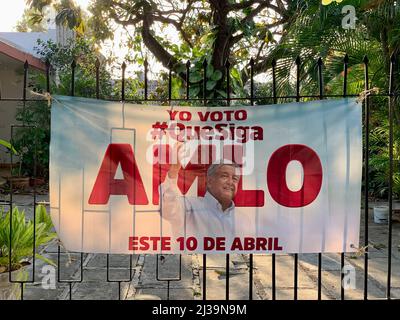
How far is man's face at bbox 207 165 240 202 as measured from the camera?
2947 mm

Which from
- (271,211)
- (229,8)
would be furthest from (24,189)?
(271,211)

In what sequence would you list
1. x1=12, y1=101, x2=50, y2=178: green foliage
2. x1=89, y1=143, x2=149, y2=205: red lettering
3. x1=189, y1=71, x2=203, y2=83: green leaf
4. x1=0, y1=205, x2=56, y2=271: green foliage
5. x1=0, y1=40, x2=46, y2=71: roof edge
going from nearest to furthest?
x1=89, y1=143, x2=149, y2=205: red lettering < x1=0, y1=205, x2=56, y2=271: green foliage < x1=189, y1=71, x2=203, y2=83: green leaf < x1=0, y1=40, x2=46, y2=71: roof edge < x1=12, y1=101, x2=50, y2=178: green foliage

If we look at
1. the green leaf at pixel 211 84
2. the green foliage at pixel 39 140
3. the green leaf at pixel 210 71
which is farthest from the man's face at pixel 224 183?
the green foliage at pixel 39 140

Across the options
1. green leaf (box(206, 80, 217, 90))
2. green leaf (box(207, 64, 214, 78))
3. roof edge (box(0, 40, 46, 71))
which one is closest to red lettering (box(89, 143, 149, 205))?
green leaf (box(206, 80, 217, 90))

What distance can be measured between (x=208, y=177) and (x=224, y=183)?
0.11 metres

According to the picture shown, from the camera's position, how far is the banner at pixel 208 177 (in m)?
2.92

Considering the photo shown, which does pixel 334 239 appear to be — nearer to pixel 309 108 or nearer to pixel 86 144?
pixel 309 108

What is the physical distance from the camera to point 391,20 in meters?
5.89

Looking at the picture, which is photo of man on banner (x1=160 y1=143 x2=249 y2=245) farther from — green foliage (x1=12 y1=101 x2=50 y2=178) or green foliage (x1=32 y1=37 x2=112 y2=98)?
green foliage (x1=32 y1=37 x2=112 y2=98)

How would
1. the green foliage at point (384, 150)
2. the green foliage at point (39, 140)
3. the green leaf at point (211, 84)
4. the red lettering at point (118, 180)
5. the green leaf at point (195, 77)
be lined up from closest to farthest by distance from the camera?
the red lettering at point (118, 180)
the green leaf at point (211, 84)
the green leaf at point (195, 77)
the green foliage at point (384, 150)
the green foliage at point (39, 140)

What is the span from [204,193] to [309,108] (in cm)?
88

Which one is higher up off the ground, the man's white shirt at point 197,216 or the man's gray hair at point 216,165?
the man's gray hair at point 216,165

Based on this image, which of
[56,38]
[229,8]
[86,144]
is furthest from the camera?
[56,38]

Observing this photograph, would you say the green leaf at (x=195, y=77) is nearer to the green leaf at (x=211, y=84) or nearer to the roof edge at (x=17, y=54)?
the green leaf at (x=211, y=84)
